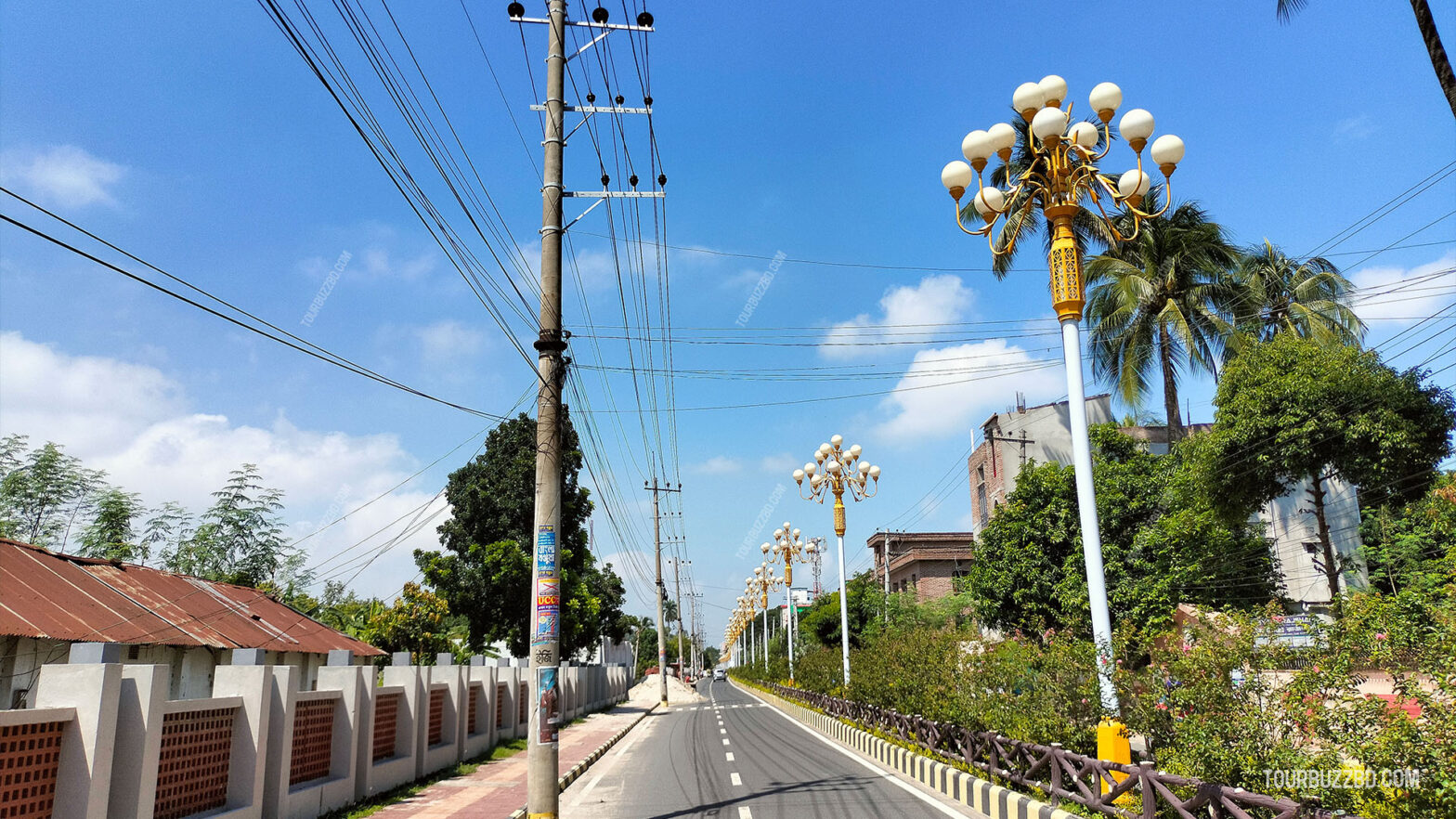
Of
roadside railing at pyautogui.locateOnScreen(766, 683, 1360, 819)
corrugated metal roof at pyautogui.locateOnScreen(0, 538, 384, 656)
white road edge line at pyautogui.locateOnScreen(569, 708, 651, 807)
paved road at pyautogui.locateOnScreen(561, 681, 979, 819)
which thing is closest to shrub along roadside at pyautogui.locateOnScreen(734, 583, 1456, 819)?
roadside railing at pyautogui.locateOnScreen(766, 683, 1360, 819)

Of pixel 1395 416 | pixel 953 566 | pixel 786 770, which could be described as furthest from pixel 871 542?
pixel 786 770

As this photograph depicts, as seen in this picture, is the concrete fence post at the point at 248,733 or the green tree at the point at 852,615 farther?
the green tree at the point at 852,615

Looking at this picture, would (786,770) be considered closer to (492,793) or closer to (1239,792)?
(492,793)

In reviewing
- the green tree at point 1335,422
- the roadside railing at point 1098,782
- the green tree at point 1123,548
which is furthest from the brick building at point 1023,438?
the roadside railing at point 1098,782

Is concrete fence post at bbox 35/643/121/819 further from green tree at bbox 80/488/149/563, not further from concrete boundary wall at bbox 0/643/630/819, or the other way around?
green tree at bbox 80/488/149/563

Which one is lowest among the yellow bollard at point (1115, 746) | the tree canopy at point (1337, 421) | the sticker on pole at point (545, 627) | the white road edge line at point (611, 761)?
the white road edge line at point (611, 761)

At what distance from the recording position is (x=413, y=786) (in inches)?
596

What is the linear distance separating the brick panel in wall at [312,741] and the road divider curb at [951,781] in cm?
907

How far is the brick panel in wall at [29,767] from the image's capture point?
6.83 meters

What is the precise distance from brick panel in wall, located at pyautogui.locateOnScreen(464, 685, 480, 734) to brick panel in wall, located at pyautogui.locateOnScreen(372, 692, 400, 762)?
452cm

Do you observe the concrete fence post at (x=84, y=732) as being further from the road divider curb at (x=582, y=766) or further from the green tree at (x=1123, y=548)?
the green tree at (x=1123, y=548)

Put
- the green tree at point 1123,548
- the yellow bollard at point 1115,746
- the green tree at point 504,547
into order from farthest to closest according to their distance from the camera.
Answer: the green tree at point 504,547 → the green tree at point 1123,548 → the yellow bollard at point 1115,746

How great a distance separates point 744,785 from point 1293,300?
31.1 m

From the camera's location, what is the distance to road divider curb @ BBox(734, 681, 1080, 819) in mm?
9763
